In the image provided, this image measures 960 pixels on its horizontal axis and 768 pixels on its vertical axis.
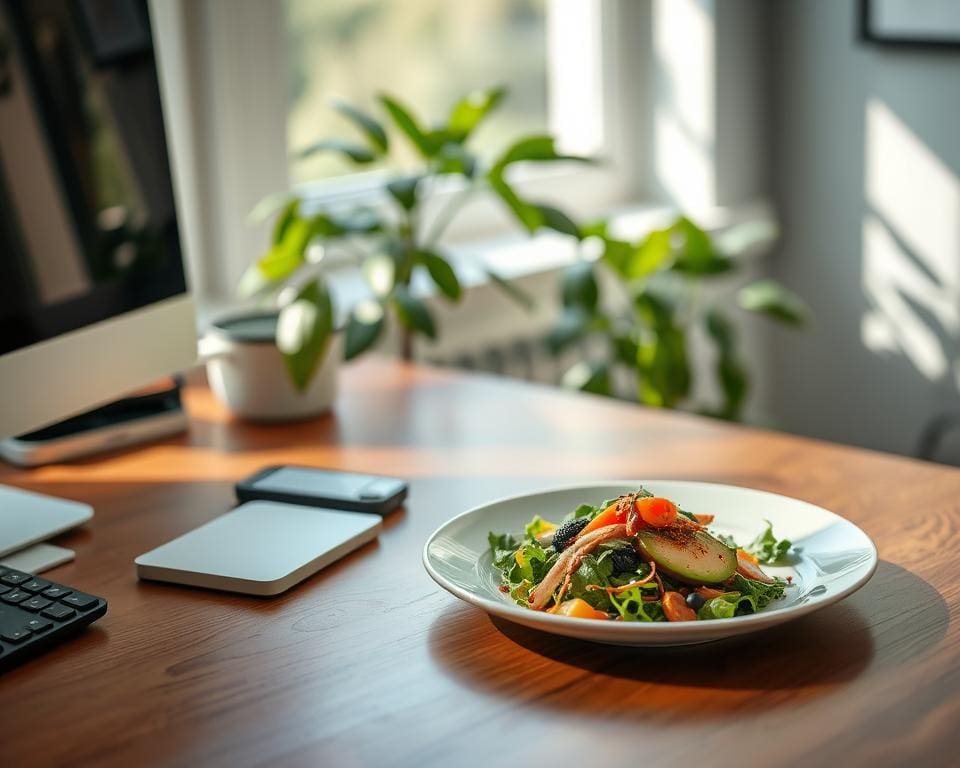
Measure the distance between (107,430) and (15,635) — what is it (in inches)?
19.4

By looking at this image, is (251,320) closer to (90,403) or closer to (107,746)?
(90,403)

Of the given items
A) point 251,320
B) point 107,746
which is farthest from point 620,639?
point 251,320

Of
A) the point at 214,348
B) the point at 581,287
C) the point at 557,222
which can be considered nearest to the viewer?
the point at 214,348

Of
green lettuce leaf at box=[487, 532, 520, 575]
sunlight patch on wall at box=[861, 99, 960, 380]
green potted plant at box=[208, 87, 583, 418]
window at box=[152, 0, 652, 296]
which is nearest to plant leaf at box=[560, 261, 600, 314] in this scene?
window at box=[152, 0, 652, 296]

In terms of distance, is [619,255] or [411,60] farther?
[411,60]

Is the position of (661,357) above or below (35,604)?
below

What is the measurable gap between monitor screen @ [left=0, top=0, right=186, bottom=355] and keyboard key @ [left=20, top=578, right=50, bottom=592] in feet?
0.67

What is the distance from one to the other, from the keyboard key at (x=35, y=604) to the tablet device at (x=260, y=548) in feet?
0.31

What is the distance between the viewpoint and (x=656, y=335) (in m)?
2.07

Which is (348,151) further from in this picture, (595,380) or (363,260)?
(595,380)

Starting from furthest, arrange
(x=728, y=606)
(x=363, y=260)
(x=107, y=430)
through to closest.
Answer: (x=363, y=260), (x=107, y=430), (x=728, y=606)

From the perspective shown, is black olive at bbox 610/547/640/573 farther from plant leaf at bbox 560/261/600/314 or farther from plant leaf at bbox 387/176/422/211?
plant leaf at bbox 560/261/600/314

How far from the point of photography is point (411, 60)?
2285 mm

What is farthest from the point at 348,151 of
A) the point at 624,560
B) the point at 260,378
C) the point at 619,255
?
the point at 624,560
